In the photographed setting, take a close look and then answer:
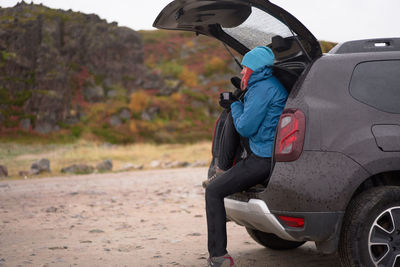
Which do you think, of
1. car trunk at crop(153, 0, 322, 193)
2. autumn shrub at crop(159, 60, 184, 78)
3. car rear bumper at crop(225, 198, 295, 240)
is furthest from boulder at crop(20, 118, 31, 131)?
car rear bumper at crop(225, 198, 295, 240)

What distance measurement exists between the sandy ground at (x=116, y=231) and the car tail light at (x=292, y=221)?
137 cm

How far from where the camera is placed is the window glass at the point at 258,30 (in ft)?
13.9

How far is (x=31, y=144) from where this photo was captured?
3569 centimetres

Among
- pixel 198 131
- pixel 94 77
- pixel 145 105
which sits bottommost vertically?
pixel 198 131

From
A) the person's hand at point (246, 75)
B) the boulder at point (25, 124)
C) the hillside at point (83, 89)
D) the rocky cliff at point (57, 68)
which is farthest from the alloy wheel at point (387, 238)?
the boulder at point (25, 124)

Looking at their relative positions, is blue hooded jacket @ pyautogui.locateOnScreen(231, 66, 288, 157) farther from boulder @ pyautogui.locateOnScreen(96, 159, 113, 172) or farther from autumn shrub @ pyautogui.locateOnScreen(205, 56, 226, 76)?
autumn shrub @ pyautogui.locateOnScreen(205, 56, 226, 76)

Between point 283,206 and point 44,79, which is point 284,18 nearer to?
point 283,206

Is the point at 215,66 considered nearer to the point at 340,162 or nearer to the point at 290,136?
the point at 290,136

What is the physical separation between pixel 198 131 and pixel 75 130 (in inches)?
518

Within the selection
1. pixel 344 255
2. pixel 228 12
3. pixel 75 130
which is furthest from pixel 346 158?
pixel 75 130

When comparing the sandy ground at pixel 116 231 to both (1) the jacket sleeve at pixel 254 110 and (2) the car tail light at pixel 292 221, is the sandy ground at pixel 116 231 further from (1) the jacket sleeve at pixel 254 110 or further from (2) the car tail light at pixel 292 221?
(1) the jacket sleeve at pixel 254 110

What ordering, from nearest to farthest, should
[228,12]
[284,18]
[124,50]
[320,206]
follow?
[320,206], [284,18], [228,12], [124,50]

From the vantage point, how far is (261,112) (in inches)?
147

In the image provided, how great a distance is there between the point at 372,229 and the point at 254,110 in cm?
124
